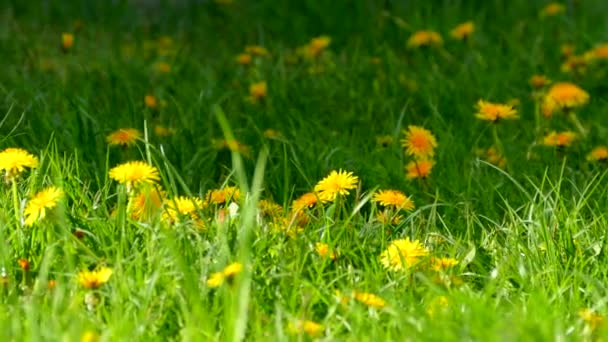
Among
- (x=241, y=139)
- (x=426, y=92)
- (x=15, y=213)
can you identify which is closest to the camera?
(x=15, y=213)

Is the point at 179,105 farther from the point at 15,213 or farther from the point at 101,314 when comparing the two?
the point at 101,314

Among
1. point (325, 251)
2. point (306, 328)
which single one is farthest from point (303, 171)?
point (306, 328)

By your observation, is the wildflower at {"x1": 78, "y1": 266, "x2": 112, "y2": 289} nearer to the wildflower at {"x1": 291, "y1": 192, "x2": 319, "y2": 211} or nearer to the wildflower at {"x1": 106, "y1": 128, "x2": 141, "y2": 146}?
the wildflower at {"x1": 291, "y1": 192, "x2": 319, "y2": 211}

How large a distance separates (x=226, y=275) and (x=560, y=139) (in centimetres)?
132

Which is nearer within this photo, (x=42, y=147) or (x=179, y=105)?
(x=42, y=147)

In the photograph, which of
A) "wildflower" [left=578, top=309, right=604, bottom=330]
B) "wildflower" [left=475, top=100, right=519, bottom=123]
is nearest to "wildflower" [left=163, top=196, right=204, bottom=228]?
"wildflower" [left=578, top=309, right=604, bottom=330]

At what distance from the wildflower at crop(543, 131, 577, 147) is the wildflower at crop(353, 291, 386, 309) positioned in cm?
118

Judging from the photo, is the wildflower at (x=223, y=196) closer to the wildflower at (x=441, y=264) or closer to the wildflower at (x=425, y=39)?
the wildflower at (x=441, y=264)

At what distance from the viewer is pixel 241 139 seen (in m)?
3.33

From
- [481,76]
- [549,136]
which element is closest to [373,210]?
[549,136]

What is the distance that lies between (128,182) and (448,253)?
0.61 meters

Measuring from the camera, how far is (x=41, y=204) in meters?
2.30

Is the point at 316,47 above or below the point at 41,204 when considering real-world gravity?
below

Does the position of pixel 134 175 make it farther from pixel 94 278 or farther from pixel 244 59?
pixel 244 59
